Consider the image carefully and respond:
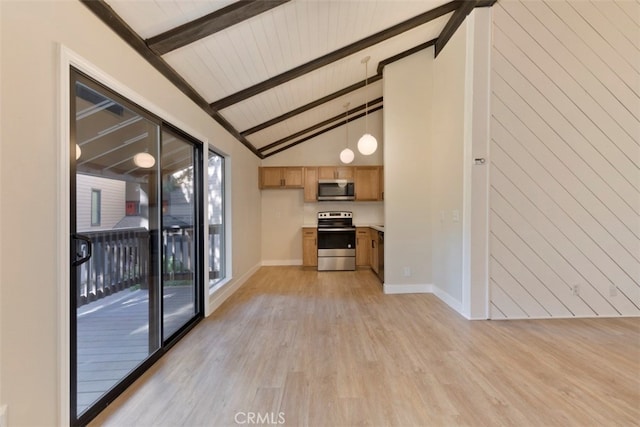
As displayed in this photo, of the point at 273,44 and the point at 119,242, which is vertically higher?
the point at 273,44

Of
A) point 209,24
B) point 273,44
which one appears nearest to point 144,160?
point 209,24

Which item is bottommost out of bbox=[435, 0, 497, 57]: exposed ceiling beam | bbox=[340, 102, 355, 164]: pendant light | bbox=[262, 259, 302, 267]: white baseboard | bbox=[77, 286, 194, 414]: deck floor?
bbox=[262, 259, 302, 267]: white baseboard

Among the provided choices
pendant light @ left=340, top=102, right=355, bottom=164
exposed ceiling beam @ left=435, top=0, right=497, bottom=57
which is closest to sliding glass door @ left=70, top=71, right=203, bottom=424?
pendant light @ left=340, top=102, right=355, bottom=164

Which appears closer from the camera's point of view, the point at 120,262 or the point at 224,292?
the point at 120,262

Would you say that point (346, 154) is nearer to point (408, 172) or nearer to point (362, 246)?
point (408, 172)

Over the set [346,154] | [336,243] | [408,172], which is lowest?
[336,243]

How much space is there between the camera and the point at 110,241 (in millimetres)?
1747

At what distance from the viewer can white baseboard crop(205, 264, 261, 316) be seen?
3186 millimetres

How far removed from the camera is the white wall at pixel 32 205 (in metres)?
1.08

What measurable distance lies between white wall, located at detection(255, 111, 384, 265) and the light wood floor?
285cm

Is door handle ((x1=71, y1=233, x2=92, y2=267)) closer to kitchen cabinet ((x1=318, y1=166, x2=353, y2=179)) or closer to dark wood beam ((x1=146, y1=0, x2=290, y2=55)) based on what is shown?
dark wood beam ((x1=146, y1=0, x2=290, y2=55))

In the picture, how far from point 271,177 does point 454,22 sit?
155 inches


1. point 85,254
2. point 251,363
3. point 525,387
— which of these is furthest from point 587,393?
point 85,254

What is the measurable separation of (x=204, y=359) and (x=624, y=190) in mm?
4526
